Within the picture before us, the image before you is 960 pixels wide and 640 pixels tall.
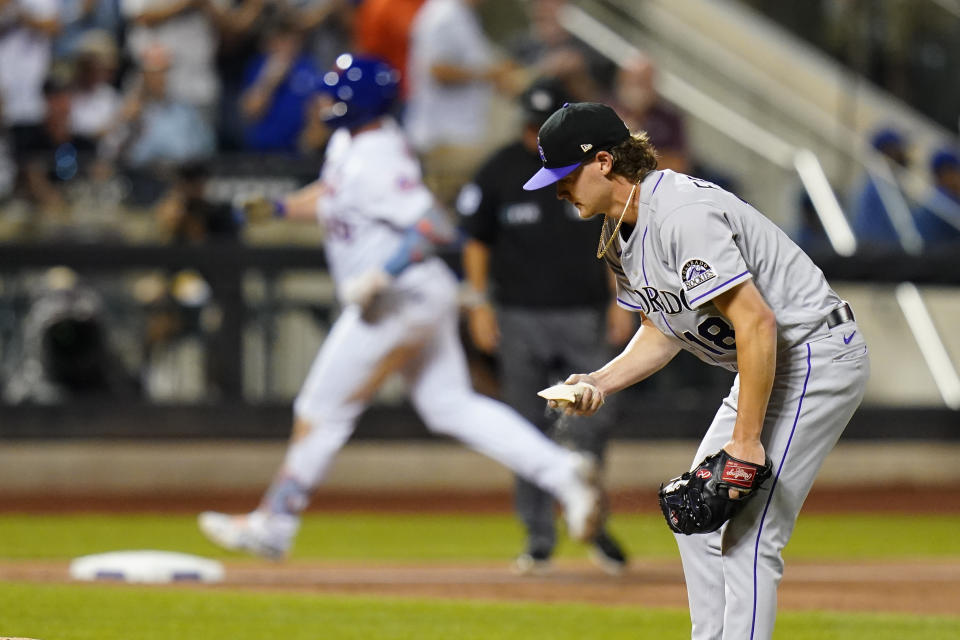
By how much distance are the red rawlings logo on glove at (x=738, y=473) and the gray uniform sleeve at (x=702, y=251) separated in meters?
0.45

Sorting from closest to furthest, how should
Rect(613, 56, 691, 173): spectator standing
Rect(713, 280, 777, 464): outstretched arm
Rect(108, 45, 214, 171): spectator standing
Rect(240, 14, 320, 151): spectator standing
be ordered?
Rect(713, 280, 777, 464): outstretched arm, Rect(613, 56, 691, 173): spectator standing, Rect(108, 45, 214, 171): spectator standing, Rect(240, 14, 320, 151): spectator standing

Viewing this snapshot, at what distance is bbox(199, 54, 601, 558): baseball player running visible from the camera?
26.5ft

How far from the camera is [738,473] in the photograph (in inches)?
165

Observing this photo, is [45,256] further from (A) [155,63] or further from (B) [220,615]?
(B) [220,615]

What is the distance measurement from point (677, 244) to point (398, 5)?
8.96m

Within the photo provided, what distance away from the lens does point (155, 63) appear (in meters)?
12.5

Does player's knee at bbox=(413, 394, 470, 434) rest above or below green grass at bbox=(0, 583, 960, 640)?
above

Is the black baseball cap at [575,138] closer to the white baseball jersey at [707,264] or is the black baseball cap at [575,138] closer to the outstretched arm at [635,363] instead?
the white baseball jersey at [707,264]

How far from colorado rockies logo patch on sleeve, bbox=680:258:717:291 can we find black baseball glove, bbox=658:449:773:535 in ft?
1.59

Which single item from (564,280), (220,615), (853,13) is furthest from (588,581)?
(853,13)

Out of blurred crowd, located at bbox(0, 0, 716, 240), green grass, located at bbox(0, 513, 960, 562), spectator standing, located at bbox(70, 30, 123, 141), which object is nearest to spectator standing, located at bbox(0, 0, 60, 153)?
blurred crowd, located at bbox(0, 0, 716, 240)

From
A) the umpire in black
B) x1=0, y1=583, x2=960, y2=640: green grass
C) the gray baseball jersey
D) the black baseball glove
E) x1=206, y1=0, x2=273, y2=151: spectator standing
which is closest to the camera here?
the black baseball glove

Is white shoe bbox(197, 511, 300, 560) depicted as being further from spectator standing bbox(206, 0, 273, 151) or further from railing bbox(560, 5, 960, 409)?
spectator standing bbox(206, 0, 273, 151)

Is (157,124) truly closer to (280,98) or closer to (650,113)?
(280,98)
